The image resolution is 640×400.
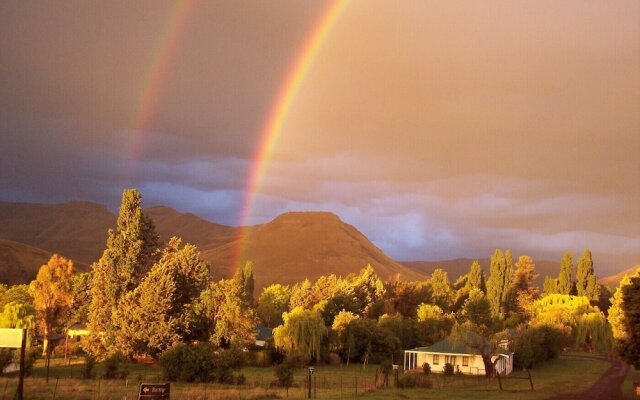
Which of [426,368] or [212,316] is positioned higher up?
[212,316]

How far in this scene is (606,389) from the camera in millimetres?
48281

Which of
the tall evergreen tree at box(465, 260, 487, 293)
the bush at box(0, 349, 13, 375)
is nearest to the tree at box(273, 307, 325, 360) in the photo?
the bush at box(0, 349, 13, 375)

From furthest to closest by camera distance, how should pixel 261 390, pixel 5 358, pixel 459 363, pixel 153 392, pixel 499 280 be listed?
pixel 499 280 → pixel 459 363 → pixel 5 358 → pixel 261 390 → pixel 153 392

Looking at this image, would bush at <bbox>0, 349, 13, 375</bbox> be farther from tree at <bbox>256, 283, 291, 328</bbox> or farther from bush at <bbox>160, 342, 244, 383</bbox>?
tree at <bbox>256, 283, 291, 328</bbox>

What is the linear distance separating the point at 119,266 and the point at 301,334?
77.4ft

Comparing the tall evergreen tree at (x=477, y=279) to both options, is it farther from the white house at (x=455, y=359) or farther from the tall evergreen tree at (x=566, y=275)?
the white house at (x=455, y=359)

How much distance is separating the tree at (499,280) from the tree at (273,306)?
41.5 metres

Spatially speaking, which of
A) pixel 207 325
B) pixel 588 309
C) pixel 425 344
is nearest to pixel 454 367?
pixel 425 344

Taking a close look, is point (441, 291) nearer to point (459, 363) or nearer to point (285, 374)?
point (459, 363)


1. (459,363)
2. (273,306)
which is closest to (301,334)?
(459,363)

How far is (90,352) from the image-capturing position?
70.0m

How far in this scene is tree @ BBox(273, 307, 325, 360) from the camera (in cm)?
7856

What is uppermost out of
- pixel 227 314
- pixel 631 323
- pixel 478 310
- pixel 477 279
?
pixel 477 279

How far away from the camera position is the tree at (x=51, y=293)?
80.4 meters
